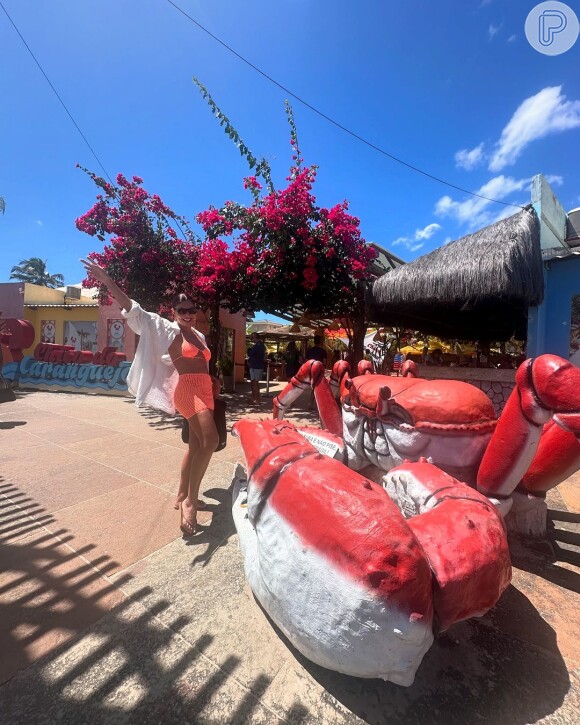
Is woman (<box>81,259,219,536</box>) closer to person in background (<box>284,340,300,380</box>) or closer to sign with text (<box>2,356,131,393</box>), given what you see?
sign with text (<box>2,356,131,393</box>)

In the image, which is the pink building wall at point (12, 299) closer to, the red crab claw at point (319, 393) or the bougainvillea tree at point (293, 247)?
the bougainvillea tree at point (293, 247)

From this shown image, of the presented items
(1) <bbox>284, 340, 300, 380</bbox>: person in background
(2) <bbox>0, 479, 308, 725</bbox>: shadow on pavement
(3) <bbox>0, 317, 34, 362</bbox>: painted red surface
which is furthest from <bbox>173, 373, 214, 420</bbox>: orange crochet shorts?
(3) <bbox>0, 317, 34, 362</bbox>: painted red surface

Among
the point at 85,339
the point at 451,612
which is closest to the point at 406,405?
the point at 451,612

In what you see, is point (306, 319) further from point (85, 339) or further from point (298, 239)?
point (85, 339)

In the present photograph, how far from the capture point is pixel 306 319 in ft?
29.4

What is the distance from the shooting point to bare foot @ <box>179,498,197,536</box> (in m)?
2.26

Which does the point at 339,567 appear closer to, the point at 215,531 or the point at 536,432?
the point at 536,432

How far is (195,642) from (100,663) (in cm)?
35

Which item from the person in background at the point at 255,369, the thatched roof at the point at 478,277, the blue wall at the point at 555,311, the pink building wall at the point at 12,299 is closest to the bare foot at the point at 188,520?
the thatched roof at the point at 478,277

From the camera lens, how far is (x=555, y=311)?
5059mm

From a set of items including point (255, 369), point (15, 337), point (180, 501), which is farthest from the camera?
point (15, 337)

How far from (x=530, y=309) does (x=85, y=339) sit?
15107mm

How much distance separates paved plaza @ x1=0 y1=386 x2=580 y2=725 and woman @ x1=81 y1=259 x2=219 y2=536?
1.20 feet

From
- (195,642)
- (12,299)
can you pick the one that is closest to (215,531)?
(195,642)
